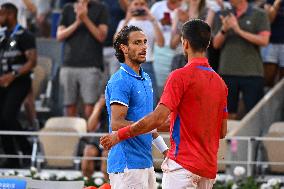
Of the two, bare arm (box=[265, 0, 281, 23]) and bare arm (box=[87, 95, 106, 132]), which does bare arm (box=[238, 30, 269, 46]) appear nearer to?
bare arm (box=[265, 0, 281, 23])

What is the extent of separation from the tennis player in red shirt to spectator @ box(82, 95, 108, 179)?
16.0 feet

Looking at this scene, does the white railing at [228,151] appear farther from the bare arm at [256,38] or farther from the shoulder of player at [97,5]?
the shoulder of player at [97,5]

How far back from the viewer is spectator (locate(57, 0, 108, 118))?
48.2 ft

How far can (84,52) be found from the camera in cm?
1479

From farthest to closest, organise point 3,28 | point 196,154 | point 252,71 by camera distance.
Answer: point 3,28 → point 252,71 → point 196,154

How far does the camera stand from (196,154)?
7.99m

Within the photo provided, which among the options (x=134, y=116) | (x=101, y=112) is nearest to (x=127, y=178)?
(x=134, y=116)

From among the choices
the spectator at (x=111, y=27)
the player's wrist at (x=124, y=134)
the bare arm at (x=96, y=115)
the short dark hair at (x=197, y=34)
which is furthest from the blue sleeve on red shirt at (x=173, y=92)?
the spectator at (x=111, y=27)

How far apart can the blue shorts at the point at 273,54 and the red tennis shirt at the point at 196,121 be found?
6818 mm

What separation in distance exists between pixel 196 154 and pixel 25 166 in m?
6.90

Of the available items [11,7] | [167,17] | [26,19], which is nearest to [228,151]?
[167,17]

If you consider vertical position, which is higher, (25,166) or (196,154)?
(196,154)

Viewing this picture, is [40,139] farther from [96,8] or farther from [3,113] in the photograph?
[96,8]

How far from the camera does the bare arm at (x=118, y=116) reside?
838 cm
